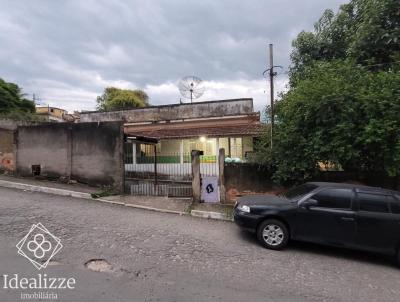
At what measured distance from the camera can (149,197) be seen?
11195 mm

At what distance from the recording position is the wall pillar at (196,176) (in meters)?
10.6

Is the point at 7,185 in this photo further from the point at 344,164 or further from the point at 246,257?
the point at 344,164

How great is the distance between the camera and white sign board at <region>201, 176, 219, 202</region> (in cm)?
1066

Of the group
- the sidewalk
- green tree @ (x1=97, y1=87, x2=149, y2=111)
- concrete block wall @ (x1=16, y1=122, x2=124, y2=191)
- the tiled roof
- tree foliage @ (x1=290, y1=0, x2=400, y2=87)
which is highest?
green tree @ (x1=97, y1=87, x2=149, y2=111)

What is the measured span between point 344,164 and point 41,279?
8489 mm

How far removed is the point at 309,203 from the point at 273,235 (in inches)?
43.4

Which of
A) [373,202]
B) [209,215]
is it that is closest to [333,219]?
[373,202]

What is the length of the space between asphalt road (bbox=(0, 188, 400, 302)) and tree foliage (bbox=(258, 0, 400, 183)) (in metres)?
2.88

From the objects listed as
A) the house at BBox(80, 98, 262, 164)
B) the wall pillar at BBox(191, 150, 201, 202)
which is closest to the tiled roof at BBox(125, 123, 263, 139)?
the house at BBox(80, 98, 262, 164)

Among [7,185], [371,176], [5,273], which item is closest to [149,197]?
[7,185]

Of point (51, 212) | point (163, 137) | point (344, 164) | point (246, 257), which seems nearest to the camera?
point (246, 257)

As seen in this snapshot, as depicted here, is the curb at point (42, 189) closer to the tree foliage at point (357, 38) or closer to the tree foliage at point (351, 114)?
the tree foliage at point (351, 114)

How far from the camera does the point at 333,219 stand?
21.5 feet

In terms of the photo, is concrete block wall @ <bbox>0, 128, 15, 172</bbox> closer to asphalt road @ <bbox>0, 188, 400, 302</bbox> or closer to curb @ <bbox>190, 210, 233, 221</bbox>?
asphalt road @ <bbox>0, 188, 400, 302</bbox>
